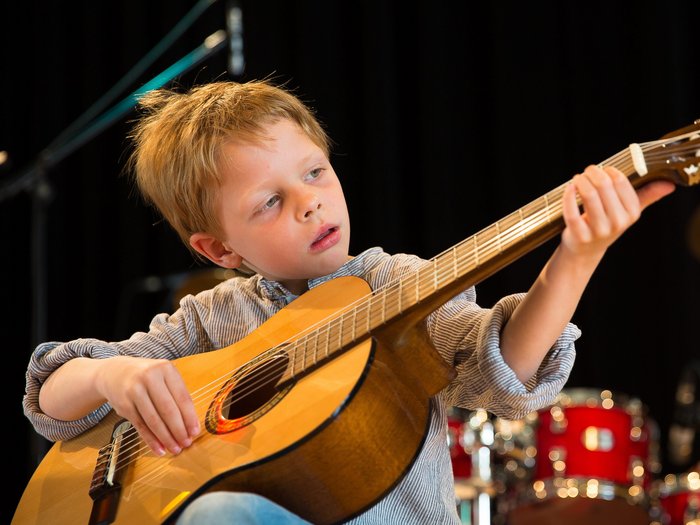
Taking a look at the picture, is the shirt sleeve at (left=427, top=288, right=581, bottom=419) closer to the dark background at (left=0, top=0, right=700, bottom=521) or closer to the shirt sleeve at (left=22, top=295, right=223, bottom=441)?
the shirt sleeve at (left=22, top=295, right=223, bottom=441)

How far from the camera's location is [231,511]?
100cm

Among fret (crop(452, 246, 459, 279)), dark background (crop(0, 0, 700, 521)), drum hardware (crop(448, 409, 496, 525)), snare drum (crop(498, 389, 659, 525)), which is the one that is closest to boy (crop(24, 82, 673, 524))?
fret (crop(452, 246, 459, 279))

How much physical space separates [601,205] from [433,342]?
1.17ft

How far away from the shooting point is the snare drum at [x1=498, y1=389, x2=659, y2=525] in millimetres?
2621

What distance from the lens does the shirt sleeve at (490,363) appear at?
114 cm

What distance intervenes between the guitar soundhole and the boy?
40mm

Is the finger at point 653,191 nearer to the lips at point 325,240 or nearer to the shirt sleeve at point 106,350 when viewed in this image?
the lips at point 325,240

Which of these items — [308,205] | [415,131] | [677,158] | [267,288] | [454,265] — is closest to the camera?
[677,158]

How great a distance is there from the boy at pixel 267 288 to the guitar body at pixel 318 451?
1.9 inches

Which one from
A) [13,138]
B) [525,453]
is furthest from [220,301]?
[13,138]

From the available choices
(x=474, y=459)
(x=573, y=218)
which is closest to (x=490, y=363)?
(x=573, y=218)

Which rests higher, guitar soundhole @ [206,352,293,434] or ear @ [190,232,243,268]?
ear @ [190,232,243,268]

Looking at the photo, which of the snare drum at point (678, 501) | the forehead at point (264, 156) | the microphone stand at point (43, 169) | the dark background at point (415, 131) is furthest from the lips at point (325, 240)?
the dark background at point (415, 131)

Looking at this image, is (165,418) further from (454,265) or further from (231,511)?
(454,265)
